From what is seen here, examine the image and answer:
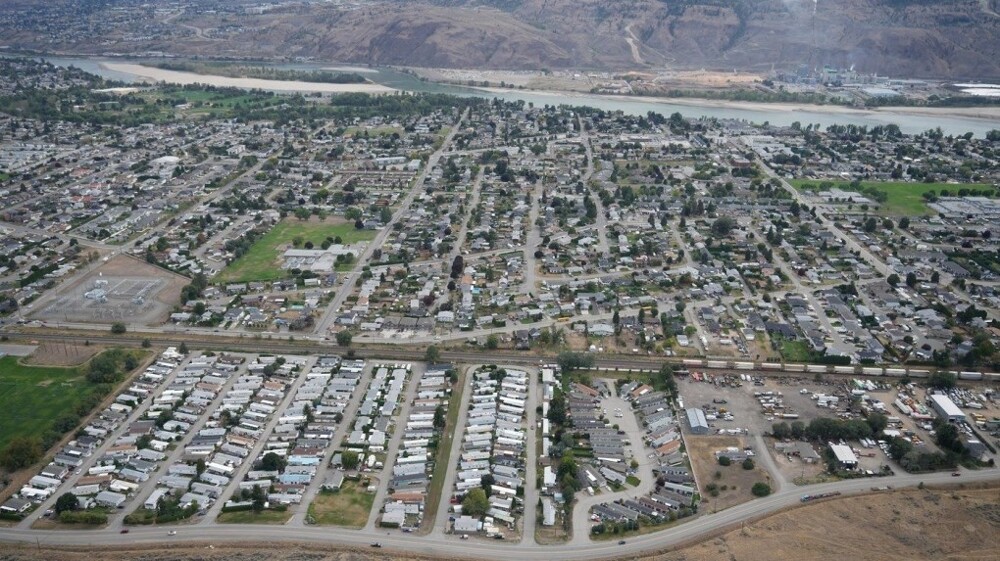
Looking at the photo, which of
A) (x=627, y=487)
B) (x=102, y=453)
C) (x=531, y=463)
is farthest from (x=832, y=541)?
(x=102, y=453)

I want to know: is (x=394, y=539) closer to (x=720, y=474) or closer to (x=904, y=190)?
(x=720, y=474)

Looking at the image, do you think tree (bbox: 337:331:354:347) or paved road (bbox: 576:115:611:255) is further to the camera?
paved road (bbox: 576:115:611:255)

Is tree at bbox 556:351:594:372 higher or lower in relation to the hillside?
lower

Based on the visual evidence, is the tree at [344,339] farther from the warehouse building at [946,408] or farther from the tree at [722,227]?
the tree at [722,227]

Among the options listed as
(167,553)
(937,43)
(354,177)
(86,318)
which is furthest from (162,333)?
(937,43)

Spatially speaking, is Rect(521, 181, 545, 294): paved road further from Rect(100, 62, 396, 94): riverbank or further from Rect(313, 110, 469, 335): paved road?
Rect(100, 62, 396, 94): riverbank

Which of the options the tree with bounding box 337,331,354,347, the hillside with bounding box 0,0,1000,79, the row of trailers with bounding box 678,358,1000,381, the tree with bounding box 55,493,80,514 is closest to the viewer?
the tree with bounding box 55,493,80,514

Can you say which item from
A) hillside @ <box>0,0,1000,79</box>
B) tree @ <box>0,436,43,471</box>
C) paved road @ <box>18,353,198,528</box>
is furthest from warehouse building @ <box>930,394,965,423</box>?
hillside @ <box>0,0,1000,79</box>

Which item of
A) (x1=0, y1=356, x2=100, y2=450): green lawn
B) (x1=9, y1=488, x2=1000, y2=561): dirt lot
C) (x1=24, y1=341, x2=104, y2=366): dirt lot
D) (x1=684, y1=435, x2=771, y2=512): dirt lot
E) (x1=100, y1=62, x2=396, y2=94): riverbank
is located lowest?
(x1=9, y1=488, x2=1000, y2=561): dirt lot
